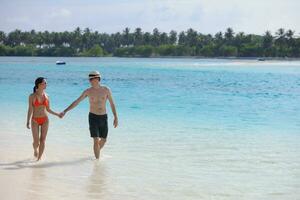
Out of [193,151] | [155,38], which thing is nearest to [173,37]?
[155,38]

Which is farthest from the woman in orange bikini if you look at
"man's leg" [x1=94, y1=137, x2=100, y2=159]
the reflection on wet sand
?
the reflection on wet sand

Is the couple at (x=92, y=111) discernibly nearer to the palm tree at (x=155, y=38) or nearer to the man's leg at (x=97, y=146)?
the man's leg at (x=97, y=146)

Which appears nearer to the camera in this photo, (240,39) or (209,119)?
(209,119)

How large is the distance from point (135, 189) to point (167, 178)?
83 centimetres

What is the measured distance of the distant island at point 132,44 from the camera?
165250mm

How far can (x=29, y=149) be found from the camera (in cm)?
1027

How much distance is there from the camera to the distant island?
542 feet

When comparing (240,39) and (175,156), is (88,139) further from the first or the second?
(240,39)

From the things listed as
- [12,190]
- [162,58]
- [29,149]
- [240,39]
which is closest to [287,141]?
[29,149]

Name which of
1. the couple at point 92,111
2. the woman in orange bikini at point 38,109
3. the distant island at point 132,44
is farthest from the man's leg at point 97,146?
the distant island at point 132,44

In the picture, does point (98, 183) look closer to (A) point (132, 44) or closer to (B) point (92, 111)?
(B) point (92, 111)

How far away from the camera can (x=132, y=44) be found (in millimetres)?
189750

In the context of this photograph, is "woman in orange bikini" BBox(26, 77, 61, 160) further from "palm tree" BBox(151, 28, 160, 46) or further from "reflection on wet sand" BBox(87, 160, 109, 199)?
"palm tree" BBox(151, 28, 160, 46)

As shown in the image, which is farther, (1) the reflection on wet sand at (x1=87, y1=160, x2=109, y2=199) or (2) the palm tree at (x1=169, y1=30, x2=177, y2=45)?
(2) the palm tree at (x1=169, y1=30, x2=177, y2=45)
